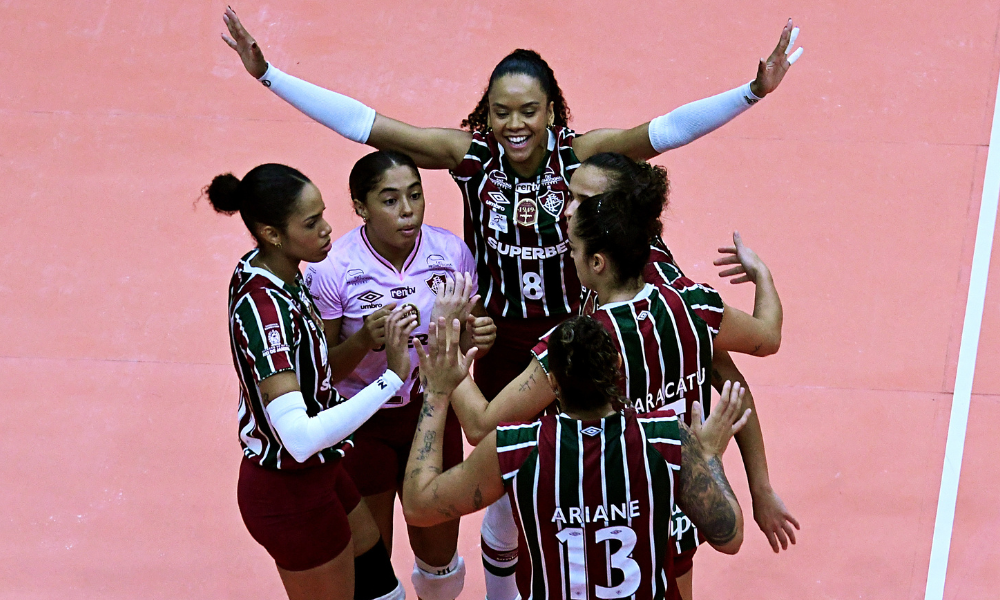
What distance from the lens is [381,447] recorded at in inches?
171

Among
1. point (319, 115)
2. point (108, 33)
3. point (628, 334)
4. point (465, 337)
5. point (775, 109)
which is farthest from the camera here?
point (108, 33)

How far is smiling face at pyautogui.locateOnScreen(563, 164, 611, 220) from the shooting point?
3.64m

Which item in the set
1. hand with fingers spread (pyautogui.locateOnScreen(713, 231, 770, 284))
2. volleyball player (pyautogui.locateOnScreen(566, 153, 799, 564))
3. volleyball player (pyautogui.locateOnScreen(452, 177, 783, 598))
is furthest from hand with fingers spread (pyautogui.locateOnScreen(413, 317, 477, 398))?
hand with fingers spread (pyautogui.locateOnScreen(713, 231, 770, 284))

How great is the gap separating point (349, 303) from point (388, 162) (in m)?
0.55

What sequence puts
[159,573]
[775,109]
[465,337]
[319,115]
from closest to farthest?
[465,337], [319,115], [159,573], [775,109]

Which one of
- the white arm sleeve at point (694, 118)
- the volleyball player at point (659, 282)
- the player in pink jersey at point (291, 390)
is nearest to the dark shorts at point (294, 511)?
the player in pink jersey at point (291, 390)

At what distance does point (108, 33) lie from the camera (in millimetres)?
8875

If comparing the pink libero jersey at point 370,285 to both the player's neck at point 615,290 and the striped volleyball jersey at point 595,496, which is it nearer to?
the player's neck at point 615,290

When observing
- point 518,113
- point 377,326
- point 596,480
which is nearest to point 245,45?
point 518,113

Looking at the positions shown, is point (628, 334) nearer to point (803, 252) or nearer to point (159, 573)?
point (159, 573)

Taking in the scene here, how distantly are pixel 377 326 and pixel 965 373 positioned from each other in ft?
13.0

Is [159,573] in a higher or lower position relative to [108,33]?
lower

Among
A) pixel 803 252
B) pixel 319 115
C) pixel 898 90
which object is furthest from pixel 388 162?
pixel 898 90

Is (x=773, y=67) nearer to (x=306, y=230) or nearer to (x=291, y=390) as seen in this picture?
(x=306, y=230)
